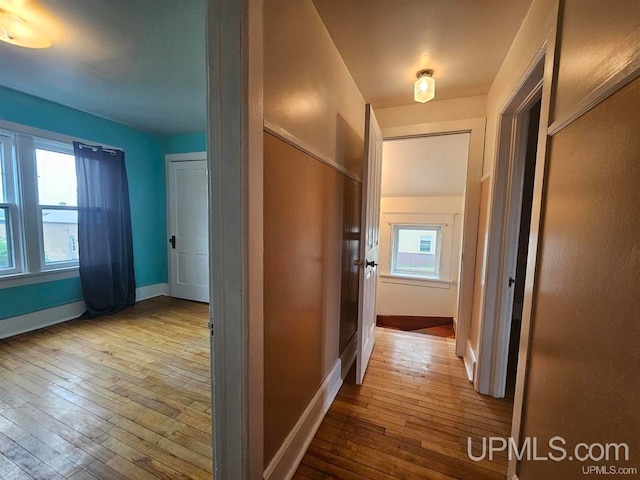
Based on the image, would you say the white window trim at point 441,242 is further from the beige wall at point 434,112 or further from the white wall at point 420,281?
the beige wall at point 434,112

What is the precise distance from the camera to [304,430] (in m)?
1.42

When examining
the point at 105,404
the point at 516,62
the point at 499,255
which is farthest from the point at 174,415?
the point at 516,62

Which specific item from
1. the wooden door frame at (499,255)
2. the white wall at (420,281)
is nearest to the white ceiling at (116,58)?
the wooden door frame at (499,255)

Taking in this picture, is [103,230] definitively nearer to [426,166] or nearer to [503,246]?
[503,246]

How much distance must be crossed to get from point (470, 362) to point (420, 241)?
301 cm

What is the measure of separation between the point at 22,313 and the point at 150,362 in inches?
65.8

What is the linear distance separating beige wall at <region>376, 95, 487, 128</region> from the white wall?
244cm

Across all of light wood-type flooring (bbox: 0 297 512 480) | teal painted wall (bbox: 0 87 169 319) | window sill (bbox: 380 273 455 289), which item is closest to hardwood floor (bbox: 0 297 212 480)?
light wood-type flooring (bbox: 0 297 512 480)

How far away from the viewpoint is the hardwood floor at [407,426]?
1308 mm

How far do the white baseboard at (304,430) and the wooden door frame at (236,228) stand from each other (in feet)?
0.73

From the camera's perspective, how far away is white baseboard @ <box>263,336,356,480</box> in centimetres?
119

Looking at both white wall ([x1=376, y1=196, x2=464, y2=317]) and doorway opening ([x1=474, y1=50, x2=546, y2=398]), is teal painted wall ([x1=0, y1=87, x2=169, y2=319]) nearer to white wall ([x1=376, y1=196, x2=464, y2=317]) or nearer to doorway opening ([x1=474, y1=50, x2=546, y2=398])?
white wall ([x1=376, y1=196, x2=464, y2=317])

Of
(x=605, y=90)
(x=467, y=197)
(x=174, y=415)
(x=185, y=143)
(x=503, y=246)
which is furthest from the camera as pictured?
(x=185, y=143)

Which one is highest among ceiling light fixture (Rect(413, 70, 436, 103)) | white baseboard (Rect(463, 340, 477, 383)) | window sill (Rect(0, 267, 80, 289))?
ceiling light fixture (Rect(413, 70, 436, 103))
